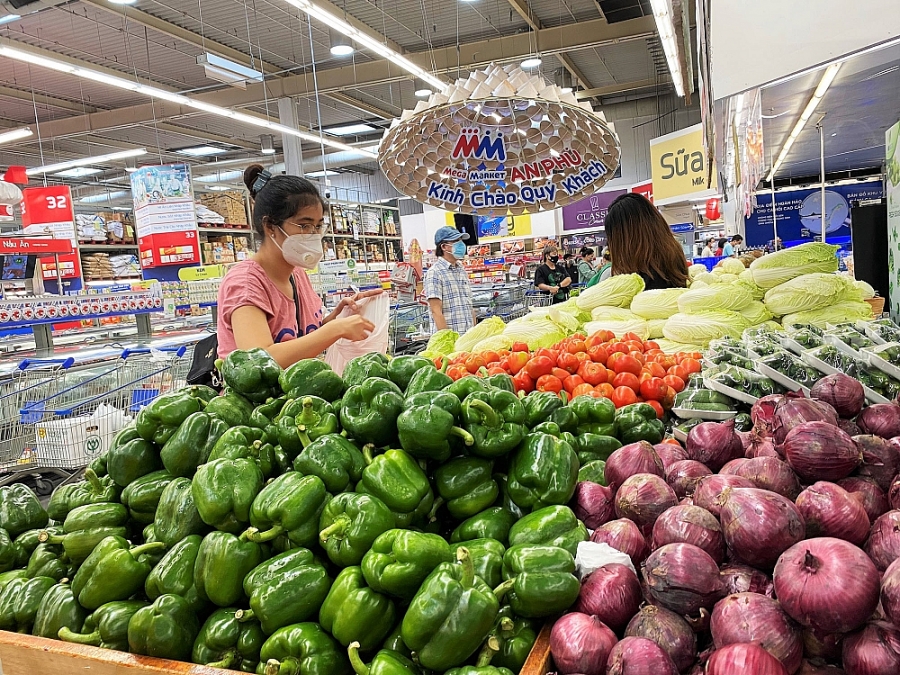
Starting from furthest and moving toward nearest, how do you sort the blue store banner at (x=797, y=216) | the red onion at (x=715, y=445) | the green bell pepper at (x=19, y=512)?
1. the blue store banner at (x=797, y=216)
2. the green bell pepper at (x=19, y=512)
3. the red onion at (x=715, y=445)

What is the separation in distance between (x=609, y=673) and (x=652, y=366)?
5.72ft

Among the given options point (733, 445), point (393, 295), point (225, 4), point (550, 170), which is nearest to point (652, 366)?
point (733, 445)

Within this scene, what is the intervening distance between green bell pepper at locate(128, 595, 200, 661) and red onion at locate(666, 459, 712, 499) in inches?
39.0

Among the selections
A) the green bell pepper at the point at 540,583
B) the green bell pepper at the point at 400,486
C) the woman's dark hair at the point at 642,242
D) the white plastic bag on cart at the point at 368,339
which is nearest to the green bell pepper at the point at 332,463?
the green bell pepper at the point at 400,486

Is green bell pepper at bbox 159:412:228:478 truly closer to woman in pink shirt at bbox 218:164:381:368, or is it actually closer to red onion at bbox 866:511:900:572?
woman in pink shirt at bbox 218:164:381:368

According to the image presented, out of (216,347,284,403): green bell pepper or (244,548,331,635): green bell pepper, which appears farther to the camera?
(216,347,284,403): green bell pepper

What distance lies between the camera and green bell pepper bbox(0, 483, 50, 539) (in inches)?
62.4

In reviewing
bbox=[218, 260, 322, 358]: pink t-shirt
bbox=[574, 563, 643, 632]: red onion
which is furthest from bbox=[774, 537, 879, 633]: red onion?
bbox=[218, 260, 322, 358]: pink t-shirt

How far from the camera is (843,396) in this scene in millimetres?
1620

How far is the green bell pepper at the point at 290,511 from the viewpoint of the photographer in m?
1.22

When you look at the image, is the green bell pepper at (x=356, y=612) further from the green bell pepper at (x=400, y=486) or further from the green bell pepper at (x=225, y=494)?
the green bell pepper at (x=225, y=494)

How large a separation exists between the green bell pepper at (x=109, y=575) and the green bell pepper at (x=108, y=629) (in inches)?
1.0

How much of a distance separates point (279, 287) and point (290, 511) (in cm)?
168

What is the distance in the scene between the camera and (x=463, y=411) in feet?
4.65
